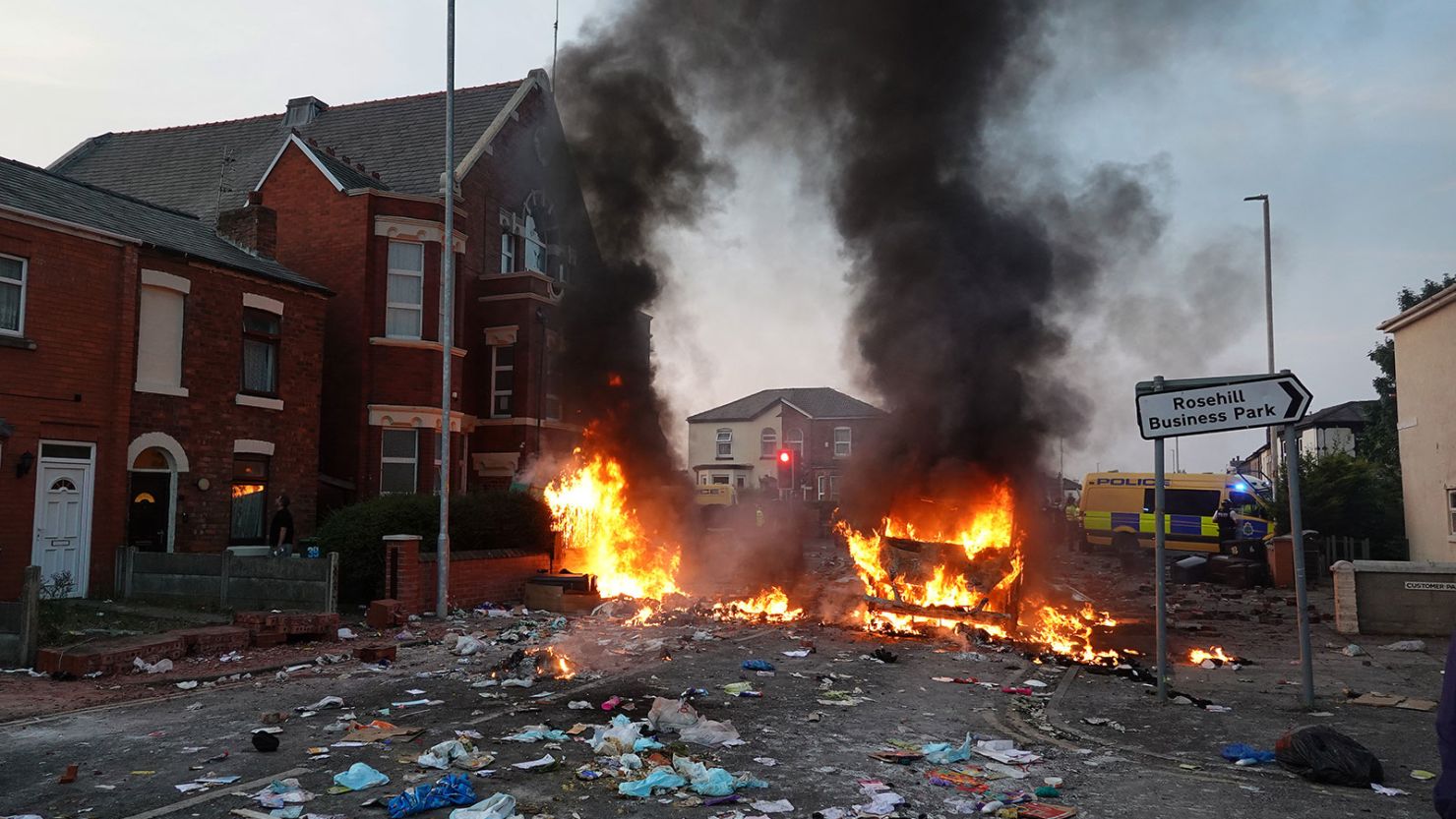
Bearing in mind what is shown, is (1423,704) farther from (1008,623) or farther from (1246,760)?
(1008,623)

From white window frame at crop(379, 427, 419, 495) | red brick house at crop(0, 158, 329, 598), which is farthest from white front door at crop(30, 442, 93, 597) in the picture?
white window frame at crop(379, 427, 419, 495)

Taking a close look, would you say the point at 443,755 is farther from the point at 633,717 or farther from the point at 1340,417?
the point at 1340,417

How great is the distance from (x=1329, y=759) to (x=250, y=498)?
16840 mm

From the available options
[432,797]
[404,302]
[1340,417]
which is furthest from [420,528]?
[1340,417]

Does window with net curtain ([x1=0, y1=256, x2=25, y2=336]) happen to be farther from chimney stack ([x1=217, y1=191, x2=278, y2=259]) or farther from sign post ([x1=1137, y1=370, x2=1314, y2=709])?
sign post ([x1=1137, y1=370, x2=1314, y2=709])

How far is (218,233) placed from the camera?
1897cm

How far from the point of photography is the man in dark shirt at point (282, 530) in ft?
50.5

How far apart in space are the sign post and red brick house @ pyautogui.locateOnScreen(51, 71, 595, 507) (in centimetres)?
1502

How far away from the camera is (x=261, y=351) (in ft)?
55.9

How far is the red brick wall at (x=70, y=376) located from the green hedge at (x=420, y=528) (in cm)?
319

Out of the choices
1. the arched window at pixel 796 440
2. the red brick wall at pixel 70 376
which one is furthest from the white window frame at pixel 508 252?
the arched window at pixel 796 440

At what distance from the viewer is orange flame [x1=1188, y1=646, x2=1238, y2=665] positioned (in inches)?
400

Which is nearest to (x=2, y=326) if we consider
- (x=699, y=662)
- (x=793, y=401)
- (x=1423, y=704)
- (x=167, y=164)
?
(x=699, y=662)

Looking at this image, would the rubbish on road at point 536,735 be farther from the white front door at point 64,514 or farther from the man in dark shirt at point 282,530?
the man in dark shirt at point 282,530
